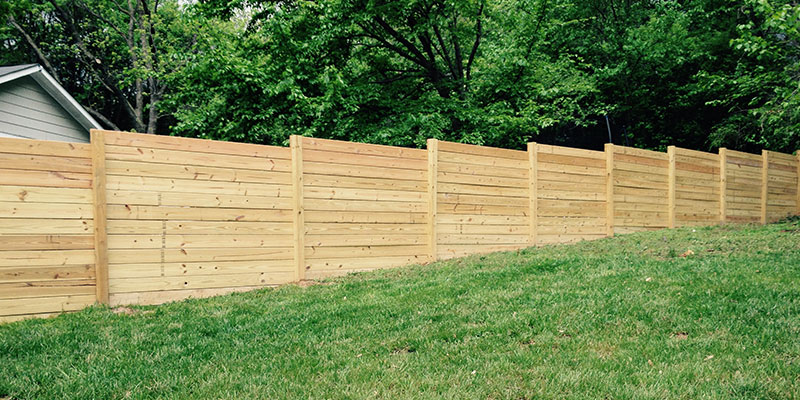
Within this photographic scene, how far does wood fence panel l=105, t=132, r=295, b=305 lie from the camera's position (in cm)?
527

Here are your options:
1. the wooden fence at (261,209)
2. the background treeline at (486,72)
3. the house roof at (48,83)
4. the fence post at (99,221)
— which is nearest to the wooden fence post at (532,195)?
the wooden fence at (261,209)

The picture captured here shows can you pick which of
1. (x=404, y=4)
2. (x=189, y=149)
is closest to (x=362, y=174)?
(x=189, y=149)

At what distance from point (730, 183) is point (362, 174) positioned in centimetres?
928

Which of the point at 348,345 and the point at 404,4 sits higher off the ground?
the point at 404,4

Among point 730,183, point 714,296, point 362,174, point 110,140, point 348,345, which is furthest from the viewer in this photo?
point 730,183

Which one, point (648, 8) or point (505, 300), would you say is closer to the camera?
point (505, 300)

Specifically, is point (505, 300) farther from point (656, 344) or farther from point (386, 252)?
point (386, 252)

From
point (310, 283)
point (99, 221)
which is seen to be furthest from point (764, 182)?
point (99, 221)

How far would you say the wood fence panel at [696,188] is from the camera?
10.4 m

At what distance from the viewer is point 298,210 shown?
6309mm

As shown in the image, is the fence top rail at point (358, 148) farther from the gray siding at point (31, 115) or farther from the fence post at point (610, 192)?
the gray siding at point (31, 115)

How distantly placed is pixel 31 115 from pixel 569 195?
34.7ft

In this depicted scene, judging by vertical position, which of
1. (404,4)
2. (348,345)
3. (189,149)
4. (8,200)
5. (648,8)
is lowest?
(348,345)

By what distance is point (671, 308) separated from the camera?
13.7 ft
